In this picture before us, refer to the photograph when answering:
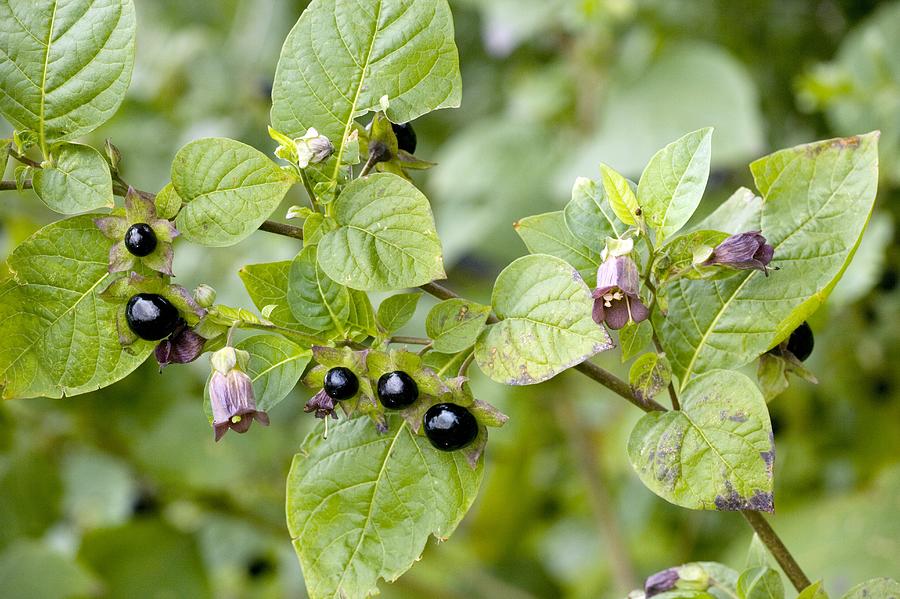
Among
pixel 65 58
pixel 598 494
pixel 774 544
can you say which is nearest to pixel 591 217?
pixel 774 544

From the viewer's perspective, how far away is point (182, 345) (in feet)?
1.79

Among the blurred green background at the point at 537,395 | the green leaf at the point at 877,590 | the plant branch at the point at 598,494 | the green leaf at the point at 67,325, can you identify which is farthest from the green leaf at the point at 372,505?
the plant branch at the point at 598,494

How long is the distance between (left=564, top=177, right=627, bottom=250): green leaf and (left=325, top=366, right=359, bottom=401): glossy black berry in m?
0.17

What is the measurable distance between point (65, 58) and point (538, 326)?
13.3 inches

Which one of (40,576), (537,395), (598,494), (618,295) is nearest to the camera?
(618,295)

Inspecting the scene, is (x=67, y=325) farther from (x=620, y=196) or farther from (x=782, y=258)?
(x=782, y=258)

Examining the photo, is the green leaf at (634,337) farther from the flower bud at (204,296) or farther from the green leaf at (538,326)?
the flower bud at (204,296)

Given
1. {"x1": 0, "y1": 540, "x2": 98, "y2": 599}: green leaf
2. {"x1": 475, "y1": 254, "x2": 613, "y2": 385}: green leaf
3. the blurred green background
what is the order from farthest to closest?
1. the blurred green background
2. {"x1": 0, "y1": 540, "x2": 98, "y2": 599}: green leaf
3. {"x1": 475, "y1": 254, "x2": 613, "y2": 385}: green leaf

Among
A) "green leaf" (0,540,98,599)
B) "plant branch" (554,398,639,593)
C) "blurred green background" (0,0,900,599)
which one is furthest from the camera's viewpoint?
"plant branch" (554,398,639,593)

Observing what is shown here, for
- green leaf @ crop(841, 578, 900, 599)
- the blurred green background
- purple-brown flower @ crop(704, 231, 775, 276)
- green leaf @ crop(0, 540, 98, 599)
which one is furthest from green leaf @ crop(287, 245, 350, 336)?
green leaf @ crop(0, 540, 98, 599)

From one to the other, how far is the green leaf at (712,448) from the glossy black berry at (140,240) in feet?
1.02

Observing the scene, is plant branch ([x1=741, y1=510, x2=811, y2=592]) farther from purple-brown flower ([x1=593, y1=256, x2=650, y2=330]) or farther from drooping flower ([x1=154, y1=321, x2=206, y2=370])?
drooping flower ([x1=154, y1=321, x2=206, y2=370])

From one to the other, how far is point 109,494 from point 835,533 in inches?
43.8

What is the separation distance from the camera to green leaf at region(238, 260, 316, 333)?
1.84ft
